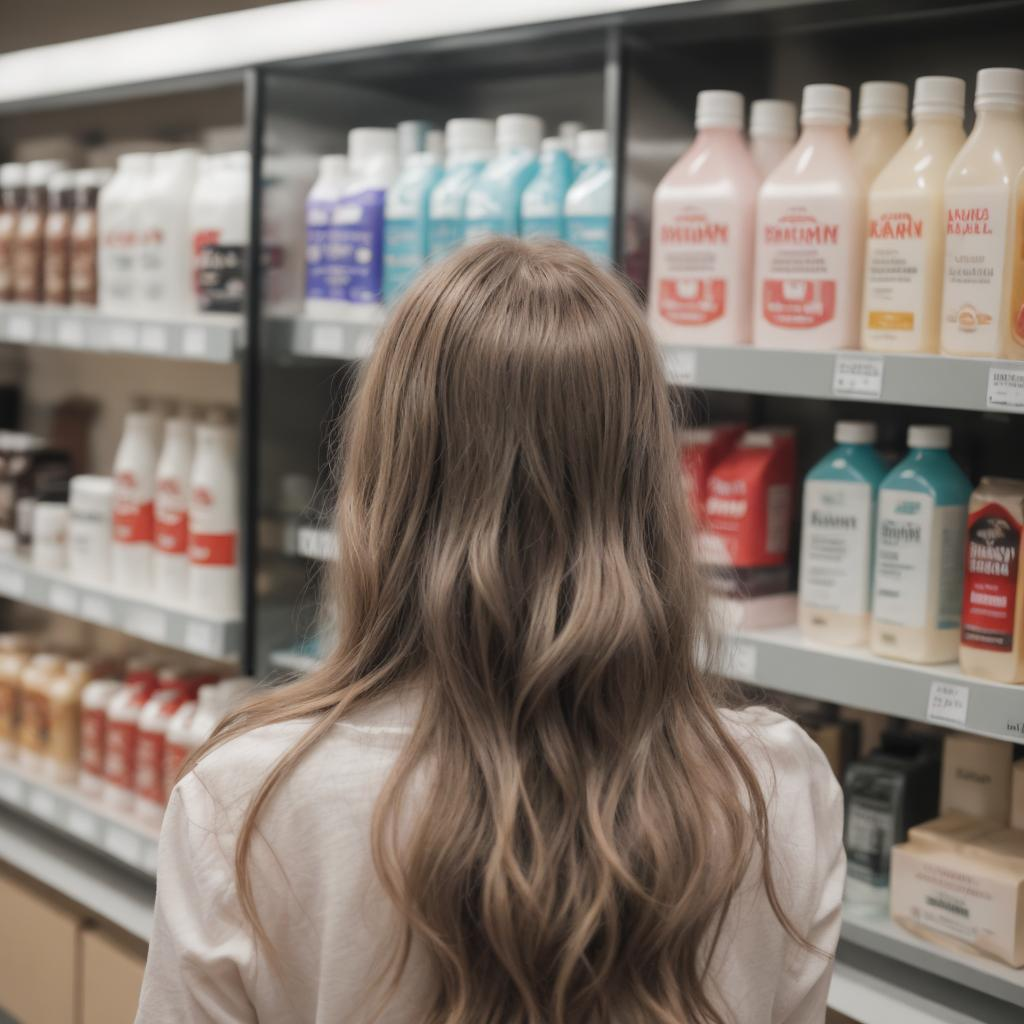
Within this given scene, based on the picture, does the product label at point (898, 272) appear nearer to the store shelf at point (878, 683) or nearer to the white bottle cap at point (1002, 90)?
the white bottle cap at point (1002, 90)

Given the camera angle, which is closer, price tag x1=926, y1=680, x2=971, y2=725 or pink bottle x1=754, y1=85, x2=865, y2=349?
price tag x1=926, y1=680, x2=971, y2=725

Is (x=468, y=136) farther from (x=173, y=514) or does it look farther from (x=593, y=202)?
(x=173, y=514)

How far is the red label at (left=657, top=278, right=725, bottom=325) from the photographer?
5.51 feet

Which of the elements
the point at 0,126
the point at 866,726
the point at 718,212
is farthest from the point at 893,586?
the point at 0,126

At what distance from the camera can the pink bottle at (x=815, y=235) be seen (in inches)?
61.9

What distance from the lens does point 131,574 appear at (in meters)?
2.51

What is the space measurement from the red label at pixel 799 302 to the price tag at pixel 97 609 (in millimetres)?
1431

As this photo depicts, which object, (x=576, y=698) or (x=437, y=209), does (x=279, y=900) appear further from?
(x=437, y=209)

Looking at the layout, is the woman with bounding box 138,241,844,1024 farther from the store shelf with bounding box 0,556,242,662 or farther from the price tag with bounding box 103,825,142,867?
the price tag with bounding box 103,825,142,867

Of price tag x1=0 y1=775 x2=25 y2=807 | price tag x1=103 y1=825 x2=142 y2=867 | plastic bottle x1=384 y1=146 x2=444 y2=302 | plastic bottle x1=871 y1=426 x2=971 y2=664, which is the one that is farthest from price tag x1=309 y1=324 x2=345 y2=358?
price tag x1=0 y1=775 x2=25 y2=807

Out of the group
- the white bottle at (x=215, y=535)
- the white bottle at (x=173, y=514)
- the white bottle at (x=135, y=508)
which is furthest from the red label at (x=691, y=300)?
the white bottle at (x=135, y=508)

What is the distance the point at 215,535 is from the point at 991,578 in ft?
4.45

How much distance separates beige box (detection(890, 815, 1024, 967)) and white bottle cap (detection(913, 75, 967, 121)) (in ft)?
2.81

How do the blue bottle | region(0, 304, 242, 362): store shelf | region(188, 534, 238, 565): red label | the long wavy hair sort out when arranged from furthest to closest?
1. region(188, 534, 238, 565): red label
2. region(0, 304, 242, 362): store shelf
3. the blue bottle
4. the long wavy hair
